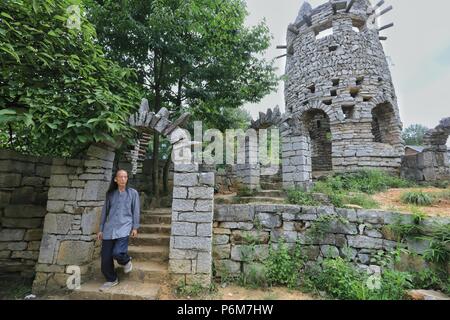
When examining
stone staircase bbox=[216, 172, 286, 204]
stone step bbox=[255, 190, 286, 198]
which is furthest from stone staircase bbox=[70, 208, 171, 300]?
stone step bbox=[255, 190, 286, 198]

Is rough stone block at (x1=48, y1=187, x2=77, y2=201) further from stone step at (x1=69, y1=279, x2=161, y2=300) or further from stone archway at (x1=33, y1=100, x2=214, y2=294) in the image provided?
stone step at (x1=69, y1=279, x2=161, y2=300)

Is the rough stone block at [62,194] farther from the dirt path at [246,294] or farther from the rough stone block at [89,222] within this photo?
the dirt path at [246,294]

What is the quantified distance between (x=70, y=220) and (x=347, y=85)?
10.8 meters

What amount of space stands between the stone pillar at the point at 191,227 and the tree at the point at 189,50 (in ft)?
8.97

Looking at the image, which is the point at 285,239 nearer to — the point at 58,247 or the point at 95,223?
the point at 95,223

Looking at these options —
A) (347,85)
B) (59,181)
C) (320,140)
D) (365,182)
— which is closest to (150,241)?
(59,181)

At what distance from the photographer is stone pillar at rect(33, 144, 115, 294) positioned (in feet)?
12.0

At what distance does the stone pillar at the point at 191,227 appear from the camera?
3721mm

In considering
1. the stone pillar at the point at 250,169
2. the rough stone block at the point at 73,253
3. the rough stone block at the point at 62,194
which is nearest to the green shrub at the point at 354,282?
the stone pillar at the point at 250,169

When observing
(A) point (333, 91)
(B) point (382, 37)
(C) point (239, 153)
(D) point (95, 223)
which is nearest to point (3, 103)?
(D) point (95, 223)

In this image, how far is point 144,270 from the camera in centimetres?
378

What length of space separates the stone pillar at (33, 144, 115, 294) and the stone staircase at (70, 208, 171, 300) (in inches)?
15.7

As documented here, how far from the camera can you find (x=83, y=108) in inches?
139

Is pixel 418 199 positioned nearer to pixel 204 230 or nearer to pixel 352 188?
pixel 352 188
